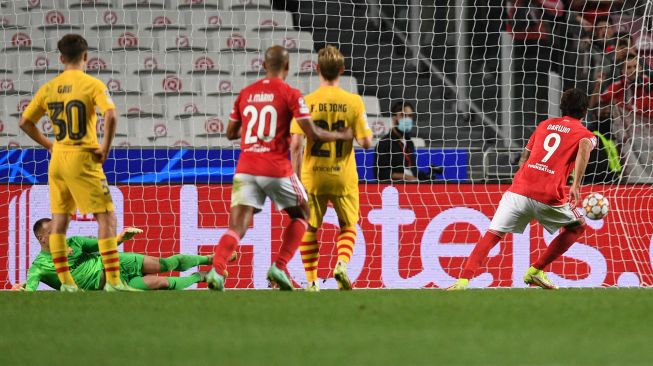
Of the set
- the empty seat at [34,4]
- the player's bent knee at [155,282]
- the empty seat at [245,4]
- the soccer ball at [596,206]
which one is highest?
the empty seat at [245,4]

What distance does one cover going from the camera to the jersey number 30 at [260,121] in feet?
26.5

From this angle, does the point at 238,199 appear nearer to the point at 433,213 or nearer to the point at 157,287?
the point at 157,287

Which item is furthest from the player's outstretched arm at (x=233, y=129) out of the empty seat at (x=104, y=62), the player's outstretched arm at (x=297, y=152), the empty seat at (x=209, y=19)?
the empty seat at (x=209, y=19)

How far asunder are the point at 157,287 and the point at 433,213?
2.77m

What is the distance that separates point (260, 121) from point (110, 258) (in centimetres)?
142

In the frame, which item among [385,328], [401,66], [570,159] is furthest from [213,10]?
[385,328]

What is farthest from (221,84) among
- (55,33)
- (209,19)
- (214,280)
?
(214,280)

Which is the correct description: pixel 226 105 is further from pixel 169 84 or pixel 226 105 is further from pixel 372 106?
pixel 372 106

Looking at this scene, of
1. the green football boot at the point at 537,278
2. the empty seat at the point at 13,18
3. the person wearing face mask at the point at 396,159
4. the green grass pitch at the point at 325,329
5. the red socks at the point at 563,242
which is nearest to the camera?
the green grass pitch at the point at 325,329

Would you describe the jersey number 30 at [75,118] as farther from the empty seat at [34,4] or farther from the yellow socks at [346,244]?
the empty seat at [34,4]

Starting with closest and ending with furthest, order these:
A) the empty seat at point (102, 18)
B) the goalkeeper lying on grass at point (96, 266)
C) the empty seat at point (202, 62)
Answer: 1. the goalkeeper lying on grass at point (96, 266)
2. the empty seat at point (202, 62)
3. the empty seat at point (102, 18)

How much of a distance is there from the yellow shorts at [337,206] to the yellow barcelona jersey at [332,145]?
52 millimetres

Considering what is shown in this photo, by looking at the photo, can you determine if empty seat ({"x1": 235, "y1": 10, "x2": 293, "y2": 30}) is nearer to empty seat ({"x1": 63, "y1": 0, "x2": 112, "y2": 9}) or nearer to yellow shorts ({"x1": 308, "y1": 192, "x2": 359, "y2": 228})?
empty seat ({"x1": 63, "y1": 0, "x2": 112, "y2": 9})

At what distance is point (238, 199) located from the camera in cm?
816
